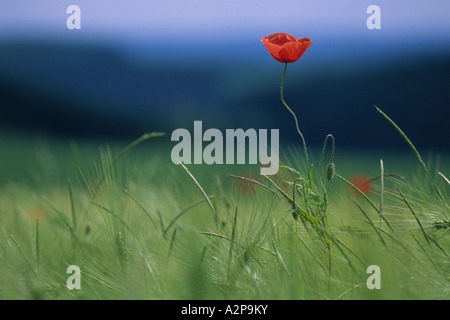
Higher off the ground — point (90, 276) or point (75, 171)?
point (75, 171)

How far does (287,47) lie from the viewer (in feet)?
2.56

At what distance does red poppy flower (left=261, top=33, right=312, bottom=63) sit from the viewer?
0.78m

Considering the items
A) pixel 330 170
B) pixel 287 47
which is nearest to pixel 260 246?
pixel 330 170

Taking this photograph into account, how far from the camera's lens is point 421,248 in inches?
A: 26.8

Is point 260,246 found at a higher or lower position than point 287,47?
lower

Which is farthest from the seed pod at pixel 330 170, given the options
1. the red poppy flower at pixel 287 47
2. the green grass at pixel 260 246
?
the red poppy flower at pixel 287 47

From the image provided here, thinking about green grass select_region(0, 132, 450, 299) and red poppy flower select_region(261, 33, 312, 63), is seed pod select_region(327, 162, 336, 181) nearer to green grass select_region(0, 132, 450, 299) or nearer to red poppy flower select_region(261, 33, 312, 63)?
green grass select_region(0, 132, 450, 299)

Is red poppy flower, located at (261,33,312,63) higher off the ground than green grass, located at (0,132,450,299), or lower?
higher

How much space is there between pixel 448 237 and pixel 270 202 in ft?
0.94

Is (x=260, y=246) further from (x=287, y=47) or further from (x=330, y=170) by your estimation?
(x=287, y=47)

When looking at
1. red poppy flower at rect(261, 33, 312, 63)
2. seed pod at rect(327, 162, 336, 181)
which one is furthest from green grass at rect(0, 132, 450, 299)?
red poppy flower at rect(261, 33, 312, 63)

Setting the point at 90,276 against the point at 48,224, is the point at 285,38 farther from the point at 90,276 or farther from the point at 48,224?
the point at 48,224

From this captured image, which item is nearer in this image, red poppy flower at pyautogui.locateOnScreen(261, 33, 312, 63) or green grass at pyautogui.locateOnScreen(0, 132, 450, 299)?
green grass at pyautogui.locateOnScreen(0, 132, 450, 299)
